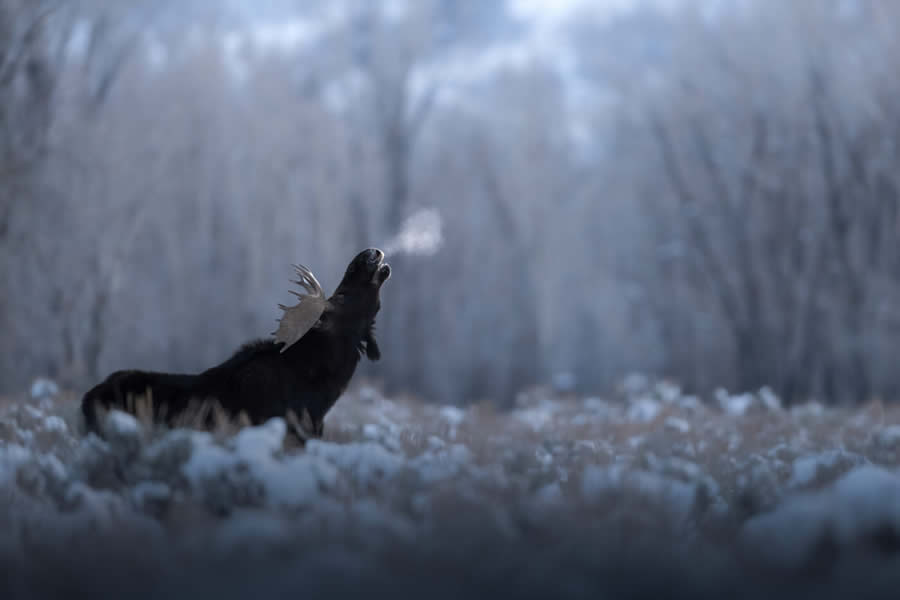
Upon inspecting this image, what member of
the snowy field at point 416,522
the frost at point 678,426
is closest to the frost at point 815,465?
the snowy field at point 416,522

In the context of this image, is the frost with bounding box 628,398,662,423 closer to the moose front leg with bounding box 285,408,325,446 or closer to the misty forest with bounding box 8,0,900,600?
the misty forest with bounding box 8,0,900,600

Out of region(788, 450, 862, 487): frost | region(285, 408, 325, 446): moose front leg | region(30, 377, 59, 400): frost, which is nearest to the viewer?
region(788, 450, 862, 487): frost

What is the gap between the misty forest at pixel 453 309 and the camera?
2.21m

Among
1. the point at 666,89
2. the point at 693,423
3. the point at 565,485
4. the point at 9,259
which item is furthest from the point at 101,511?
the point at 666,89

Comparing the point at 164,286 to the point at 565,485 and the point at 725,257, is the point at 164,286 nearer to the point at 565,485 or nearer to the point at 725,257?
the point at 725,257

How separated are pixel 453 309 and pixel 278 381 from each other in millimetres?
18091

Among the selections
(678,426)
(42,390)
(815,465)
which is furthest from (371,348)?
(42,390)

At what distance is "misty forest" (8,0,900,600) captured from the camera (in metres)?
2.21

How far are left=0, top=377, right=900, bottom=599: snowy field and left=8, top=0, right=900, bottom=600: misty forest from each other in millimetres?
13

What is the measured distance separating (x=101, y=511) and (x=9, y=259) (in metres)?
9.07

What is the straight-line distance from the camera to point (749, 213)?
51.5 feet

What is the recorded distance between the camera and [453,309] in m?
21.8

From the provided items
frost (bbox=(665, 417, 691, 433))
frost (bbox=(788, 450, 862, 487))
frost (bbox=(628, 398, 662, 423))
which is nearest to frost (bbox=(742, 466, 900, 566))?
frost (bbox=(788, 450, 862, 487))

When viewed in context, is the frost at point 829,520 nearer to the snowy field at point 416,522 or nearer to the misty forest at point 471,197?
the snowy field at point 416,522
